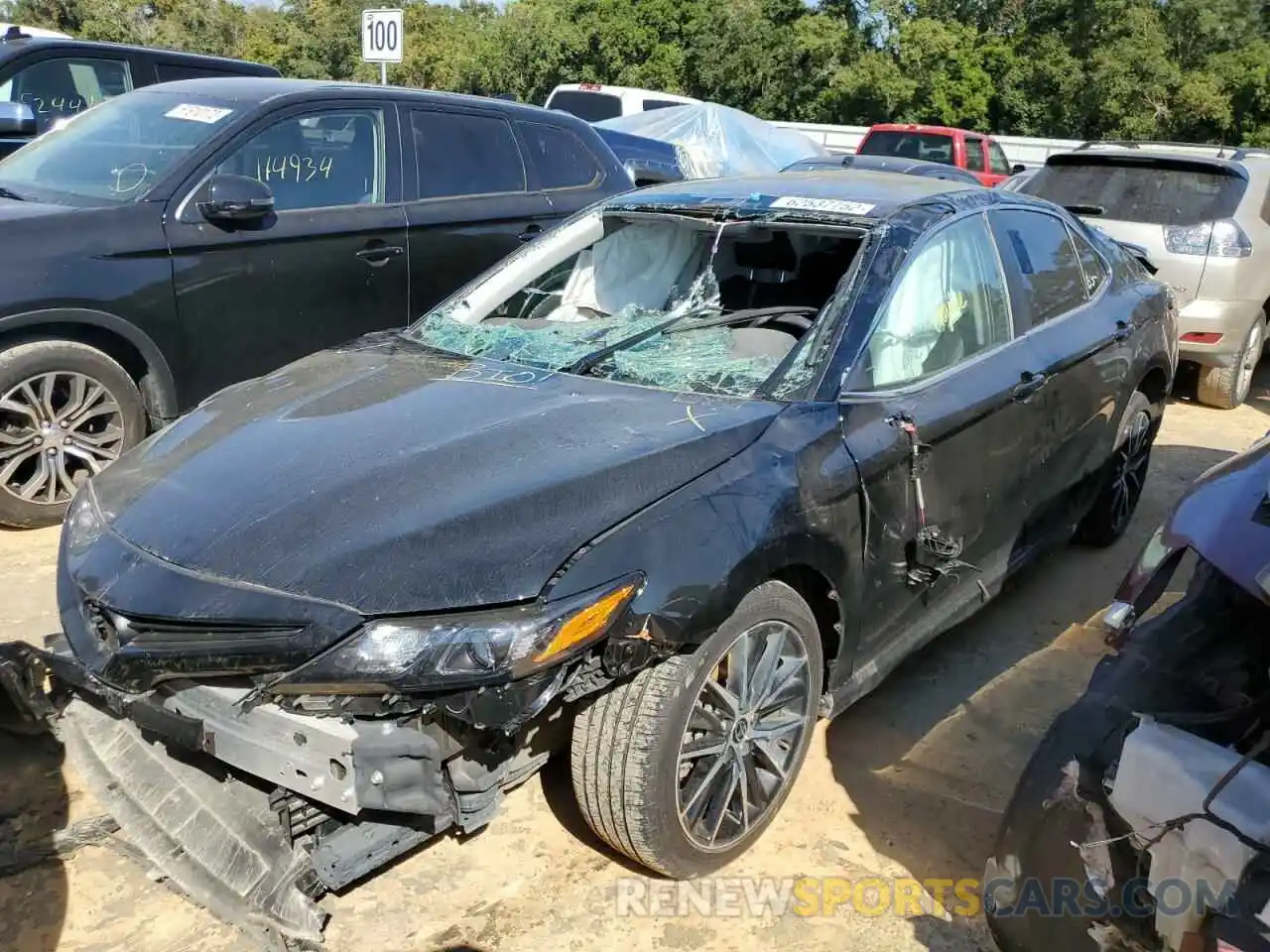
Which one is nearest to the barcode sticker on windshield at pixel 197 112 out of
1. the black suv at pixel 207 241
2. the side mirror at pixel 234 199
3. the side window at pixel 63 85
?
the black suv at pixel 207 241

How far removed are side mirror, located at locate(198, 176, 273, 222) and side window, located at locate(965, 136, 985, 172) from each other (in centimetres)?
1344

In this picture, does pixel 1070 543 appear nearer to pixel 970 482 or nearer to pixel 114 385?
pixel 970 482

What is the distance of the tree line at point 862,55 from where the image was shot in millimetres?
27125

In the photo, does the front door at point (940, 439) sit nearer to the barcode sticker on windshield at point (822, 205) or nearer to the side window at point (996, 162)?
the barcode sticker on windshield at point (822, 205)

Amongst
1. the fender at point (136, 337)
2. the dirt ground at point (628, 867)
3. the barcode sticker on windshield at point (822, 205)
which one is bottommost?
the dirt ground at point (628, 867)

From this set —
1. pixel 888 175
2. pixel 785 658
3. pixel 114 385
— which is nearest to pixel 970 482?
pixel 785 658

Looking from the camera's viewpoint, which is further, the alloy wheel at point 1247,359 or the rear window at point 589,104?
the rear window at point 589,104

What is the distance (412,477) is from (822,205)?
1680 mm

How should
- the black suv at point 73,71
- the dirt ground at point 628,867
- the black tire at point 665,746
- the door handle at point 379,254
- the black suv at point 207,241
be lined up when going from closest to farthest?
the black tire at point 665,746
the dirt ground at point 628,867
the black suv at point 207,241
the door handle at point 379,254
the black suv at point 73,71

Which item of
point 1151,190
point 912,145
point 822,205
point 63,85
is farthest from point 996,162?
point 822,205

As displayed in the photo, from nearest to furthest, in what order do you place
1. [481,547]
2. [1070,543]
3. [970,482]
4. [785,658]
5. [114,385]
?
[481,547] → [785,658] → [970,482] → [114,385] → [1070,543]

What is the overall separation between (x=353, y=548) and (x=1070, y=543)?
12.0ft

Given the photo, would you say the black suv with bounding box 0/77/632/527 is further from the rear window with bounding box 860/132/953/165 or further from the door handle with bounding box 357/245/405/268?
the rear window with bounding box 860/132/953/165

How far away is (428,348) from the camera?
3.50 metres
